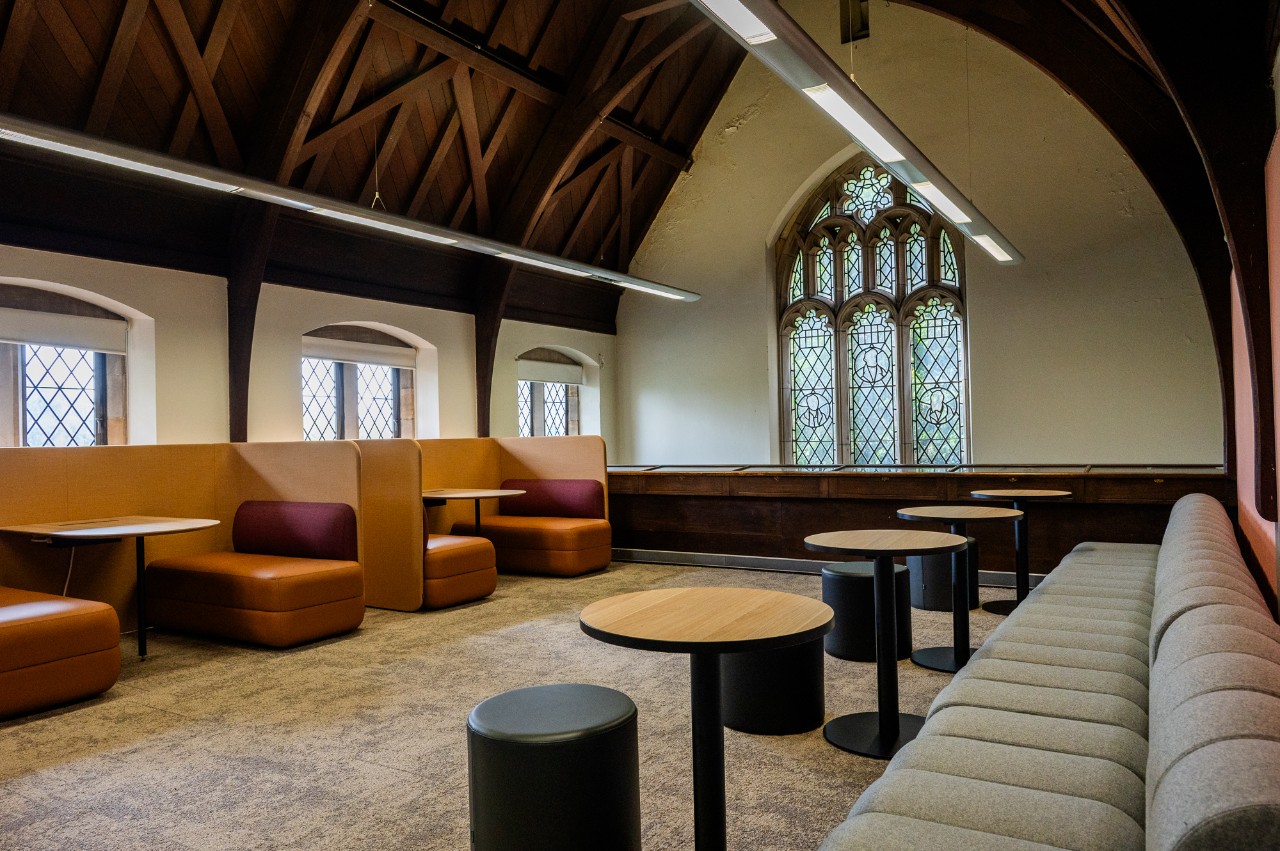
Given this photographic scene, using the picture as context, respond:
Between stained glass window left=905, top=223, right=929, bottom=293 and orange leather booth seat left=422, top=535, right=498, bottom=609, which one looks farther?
stained glass window left=905, top=223, right=929, bottom=293

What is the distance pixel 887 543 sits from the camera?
11.9 feet

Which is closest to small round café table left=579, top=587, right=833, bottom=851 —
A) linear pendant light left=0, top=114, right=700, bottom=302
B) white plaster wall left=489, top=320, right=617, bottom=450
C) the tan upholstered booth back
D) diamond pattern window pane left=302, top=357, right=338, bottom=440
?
the tan upholstered booth back

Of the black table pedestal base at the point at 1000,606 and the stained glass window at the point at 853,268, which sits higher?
the stained glass window at the point at 853,268

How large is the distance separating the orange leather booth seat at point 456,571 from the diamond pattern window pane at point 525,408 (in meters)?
4.65

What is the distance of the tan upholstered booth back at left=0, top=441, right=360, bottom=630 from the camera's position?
5.48 metres

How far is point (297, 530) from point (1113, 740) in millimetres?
5240

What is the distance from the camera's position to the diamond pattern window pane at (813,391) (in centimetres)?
1116

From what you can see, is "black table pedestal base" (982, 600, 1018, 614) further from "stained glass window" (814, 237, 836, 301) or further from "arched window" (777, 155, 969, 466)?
"stained glass window" (814, 237, 836, 301)

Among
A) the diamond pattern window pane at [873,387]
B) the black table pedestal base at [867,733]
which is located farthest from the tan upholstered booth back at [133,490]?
the diamond pattern window pane at [873,387]

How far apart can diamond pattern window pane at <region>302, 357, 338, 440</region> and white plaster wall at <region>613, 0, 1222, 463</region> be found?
4788mm

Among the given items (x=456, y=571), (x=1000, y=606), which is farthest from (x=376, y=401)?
(x=1000, y=606)

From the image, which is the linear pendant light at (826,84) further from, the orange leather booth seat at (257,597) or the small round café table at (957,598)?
the orange leather booth seat at (257,597)

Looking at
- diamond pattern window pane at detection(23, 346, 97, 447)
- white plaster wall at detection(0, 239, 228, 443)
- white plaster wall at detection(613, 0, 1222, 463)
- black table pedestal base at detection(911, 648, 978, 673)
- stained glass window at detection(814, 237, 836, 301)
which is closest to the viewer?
black table pedestal base at detection(911, 648, 978, 673)

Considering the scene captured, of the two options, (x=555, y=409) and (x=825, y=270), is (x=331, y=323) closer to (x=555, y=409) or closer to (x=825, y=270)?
(x=555, y=409)
